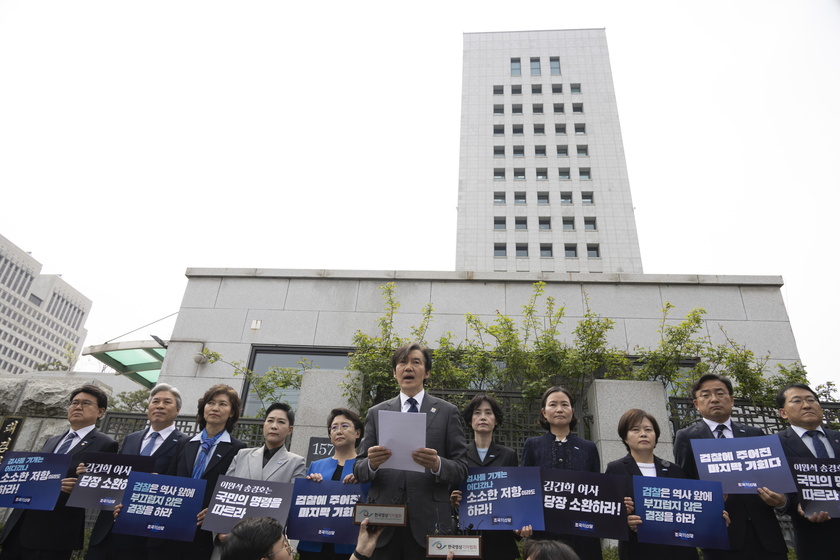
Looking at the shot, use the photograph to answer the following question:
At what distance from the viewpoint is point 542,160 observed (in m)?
47.7

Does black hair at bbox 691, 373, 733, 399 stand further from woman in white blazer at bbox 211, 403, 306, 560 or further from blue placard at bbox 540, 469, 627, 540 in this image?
woman in white blazer at bbox 211, 403, 306, 560

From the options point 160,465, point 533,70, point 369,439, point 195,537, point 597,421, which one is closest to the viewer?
point 369,439

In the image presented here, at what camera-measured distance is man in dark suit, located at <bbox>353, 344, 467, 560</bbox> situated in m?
3.64

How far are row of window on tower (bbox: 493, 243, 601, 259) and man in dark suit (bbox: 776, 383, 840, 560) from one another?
127 ft

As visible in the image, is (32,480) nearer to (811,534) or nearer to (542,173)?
(811,534)

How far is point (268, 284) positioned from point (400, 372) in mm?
8567

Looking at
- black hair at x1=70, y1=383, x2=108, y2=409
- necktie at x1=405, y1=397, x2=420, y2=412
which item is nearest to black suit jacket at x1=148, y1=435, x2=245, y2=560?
black hair at x1=70, y1=383, x2=108, y2=409

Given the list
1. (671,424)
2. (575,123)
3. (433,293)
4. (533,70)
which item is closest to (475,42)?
(533,70)

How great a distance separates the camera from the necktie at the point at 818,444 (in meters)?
4.37

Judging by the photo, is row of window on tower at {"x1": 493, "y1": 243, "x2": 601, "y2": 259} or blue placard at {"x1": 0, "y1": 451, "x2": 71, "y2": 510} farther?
row of window on tower at {"x1": 493, "y1": 243, "x2": 601, "y2": 259}

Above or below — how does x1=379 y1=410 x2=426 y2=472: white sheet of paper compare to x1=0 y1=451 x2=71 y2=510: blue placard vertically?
above

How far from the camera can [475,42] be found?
5538 centimetres

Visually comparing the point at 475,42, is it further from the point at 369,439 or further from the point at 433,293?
the point at 369,439

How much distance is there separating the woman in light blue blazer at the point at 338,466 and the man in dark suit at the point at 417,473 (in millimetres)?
555
